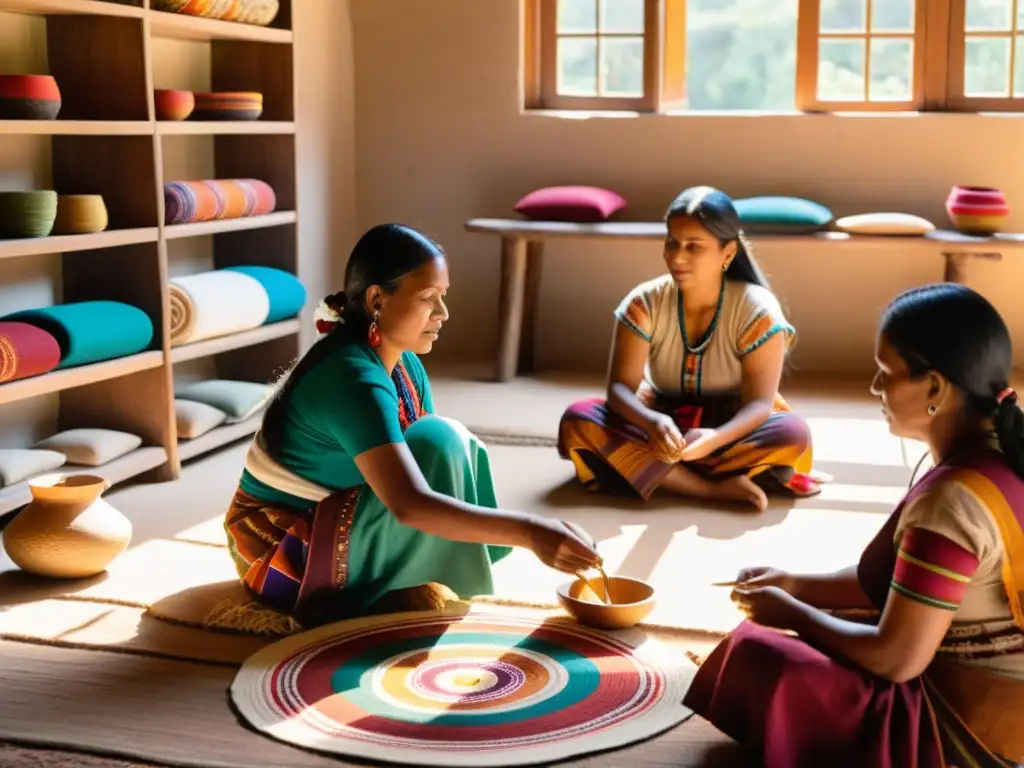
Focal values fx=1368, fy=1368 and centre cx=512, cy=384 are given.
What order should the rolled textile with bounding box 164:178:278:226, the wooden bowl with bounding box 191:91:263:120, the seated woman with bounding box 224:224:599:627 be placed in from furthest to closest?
the wooden bowl with bounding box 191:91:263:120 → the rolled textile with bounding box 164:178:278:226 → the seated woman with bounding box 224:224:599:627

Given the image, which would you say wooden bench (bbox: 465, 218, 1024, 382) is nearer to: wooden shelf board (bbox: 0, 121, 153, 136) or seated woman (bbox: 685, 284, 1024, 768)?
wooden shelf board (bbox: 0, 121, 153, 136)

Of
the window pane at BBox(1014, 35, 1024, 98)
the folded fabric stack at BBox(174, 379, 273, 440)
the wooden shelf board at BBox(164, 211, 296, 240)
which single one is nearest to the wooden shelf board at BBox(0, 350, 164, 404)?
the folded fabric stack at BBox(174, 379, 273, 440)

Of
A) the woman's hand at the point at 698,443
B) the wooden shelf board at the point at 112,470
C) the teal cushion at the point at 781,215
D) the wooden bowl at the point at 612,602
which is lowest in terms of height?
the wooden bowl at the point at 612,602

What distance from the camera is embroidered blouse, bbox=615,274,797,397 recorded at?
379cm

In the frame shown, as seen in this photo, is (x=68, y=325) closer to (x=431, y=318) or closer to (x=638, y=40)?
(x=431, y=318)

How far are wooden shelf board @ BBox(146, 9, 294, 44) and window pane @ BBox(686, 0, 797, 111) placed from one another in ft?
20.9

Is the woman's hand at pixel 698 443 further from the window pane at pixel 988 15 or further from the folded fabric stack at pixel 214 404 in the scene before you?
the window pane at pixel 988 15

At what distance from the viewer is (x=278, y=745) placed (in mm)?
2199

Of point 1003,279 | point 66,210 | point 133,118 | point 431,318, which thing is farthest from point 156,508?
point 1003,279

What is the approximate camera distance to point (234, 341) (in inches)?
174

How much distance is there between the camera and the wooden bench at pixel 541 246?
5195 mm

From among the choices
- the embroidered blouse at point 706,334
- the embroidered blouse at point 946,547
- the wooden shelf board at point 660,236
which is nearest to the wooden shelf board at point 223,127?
the wooden shelf board at point 660,236

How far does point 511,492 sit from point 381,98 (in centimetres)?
281

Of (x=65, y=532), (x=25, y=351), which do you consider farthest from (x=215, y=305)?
(x=65, y=532)
